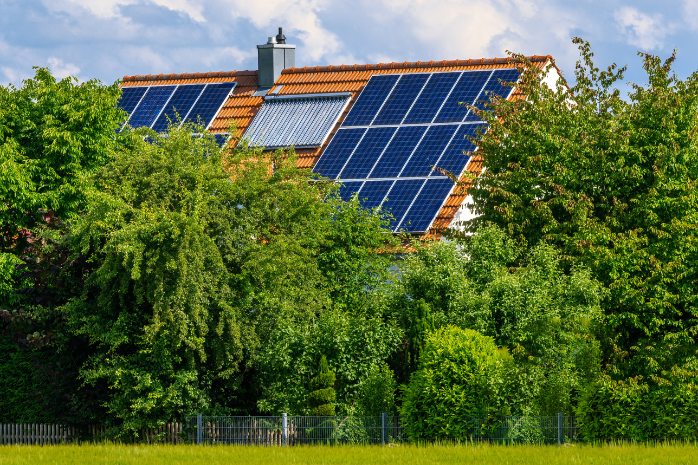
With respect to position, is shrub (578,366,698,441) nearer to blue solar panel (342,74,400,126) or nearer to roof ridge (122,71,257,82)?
blue solar panel (342,74,400,126)

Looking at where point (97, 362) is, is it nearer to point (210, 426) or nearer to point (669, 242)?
point (210, 426)

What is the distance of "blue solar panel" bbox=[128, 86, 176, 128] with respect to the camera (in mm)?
36656

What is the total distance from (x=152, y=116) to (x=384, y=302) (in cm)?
1738

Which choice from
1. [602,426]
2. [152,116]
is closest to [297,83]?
[152,116]

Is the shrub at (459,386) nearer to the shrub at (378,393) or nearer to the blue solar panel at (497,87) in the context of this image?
the shrub at (378,393)

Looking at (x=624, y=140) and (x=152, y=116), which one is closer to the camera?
(x=624, y=140)

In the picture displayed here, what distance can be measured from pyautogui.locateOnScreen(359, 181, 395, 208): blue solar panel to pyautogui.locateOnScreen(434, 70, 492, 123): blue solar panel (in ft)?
12.1

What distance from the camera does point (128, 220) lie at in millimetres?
22297

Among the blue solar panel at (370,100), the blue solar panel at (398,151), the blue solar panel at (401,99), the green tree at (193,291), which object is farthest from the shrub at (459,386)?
the blue solar panel at (370,100)

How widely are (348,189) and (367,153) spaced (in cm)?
200

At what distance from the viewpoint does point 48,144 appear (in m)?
27.8

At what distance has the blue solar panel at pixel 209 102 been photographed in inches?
1444

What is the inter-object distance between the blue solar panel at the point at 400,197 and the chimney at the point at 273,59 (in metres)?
12.1

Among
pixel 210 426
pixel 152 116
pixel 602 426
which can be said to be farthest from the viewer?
pixel 152 116
